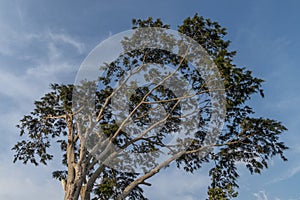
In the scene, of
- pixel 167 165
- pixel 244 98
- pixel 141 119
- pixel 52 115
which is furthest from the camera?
pixel 52 115

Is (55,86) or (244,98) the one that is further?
(55,86)

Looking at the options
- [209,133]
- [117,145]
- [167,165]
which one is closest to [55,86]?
[117,145]

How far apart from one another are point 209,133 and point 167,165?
2.76 metres

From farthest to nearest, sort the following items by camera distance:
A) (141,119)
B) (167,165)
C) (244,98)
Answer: (141,119) < (167,165) < (244,98)

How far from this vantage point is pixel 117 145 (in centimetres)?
1684

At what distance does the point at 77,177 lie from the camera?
50.7 ft

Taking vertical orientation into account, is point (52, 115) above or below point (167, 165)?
above

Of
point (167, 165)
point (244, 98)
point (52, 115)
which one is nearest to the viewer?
point (244, 98)

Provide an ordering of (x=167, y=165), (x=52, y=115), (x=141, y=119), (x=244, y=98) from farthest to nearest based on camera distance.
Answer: (x=52, y=115) < (x=141, y=119) < (x=167, y=165) < (x=244, y=98)

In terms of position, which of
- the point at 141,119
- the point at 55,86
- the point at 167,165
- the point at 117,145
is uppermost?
the point at 55,86

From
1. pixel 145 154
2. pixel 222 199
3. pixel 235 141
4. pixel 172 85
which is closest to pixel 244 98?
pixel 235 141

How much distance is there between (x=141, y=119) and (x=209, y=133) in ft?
12.1

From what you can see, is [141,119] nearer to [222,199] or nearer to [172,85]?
[172,85]

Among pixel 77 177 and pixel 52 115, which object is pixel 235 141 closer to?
pixel 77 177
